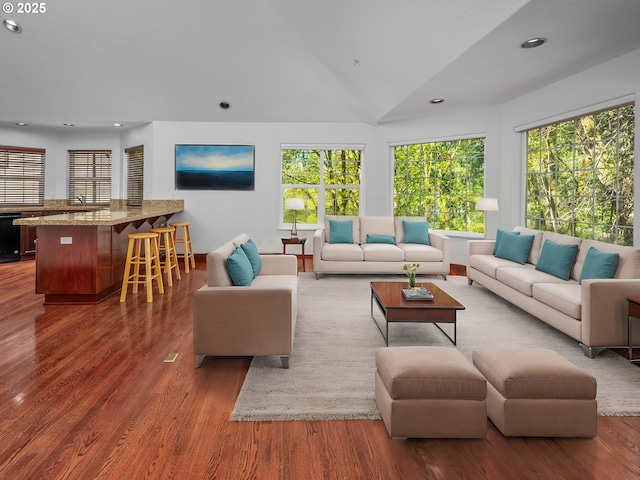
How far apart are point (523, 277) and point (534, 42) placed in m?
2.26

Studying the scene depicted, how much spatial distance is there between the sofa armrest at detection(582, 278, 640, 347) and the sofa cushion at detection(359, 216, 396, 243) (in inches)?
152

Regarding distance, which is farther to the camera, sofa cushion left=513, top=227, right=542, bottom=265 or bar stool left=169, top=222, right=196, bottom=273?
bar stool left=169, top=222, right=196, bottom=273

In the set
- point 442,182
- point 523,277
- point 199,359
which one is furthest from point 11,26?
point 523,277

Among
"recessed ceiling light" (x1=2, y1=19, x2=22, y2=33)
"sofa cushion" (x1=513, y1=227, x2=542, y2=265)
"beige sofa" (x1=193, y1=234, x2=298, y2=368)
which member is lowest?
"beige sofa" (x1=193, y1=234, x2=298, y2=368)

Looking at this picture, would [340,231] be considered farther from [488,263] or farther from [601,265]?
[601,265]

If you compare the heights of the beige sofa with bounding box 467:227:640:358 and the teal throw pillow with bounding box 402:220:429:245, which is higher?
the teal throw pillow with bounding box 402:220:429:245

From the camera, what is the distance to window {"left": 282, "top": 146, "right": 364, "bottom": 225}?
325 inches

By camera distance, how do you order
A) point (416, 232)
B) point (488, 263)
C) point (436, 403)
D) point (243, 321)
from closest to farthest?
point (436, 403)
point (243, 321)
point (488, 263)
point (416, 232)

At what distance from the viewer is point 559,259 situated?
14.4 feet

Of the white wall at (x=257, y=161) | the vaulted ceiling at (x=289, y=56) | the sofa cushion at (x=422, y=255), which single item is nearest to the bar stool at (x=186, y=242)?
the white wall at (x=257, y=161)

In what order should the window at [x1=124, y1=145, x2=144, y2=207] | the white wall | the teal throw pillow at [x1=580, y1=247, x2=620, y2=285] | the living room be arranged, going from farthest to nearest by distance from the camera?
1. the window at [x1=124, y1=145, x2=144, y2=207]
2. the white wall
3. the living room
4. the teal throw pillow at [x1=580, y1=247, x2=620, y2=285]

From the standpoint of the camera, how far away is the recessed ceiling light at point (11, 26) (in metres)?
5.79

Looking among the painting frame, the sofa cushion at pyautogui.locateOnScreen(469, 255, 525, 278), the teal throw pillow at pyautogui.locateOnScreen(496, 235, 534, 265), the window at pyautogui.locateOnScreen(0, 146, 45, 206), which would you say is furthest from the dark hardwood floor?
the window at pyautogui.locateOnScreen(0, 146, 45, 206)

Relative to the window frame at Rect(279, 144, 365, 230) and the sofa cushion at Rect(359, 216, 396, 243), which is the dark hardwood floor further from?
the window frame at Rect(279, 144, 365, 230)
